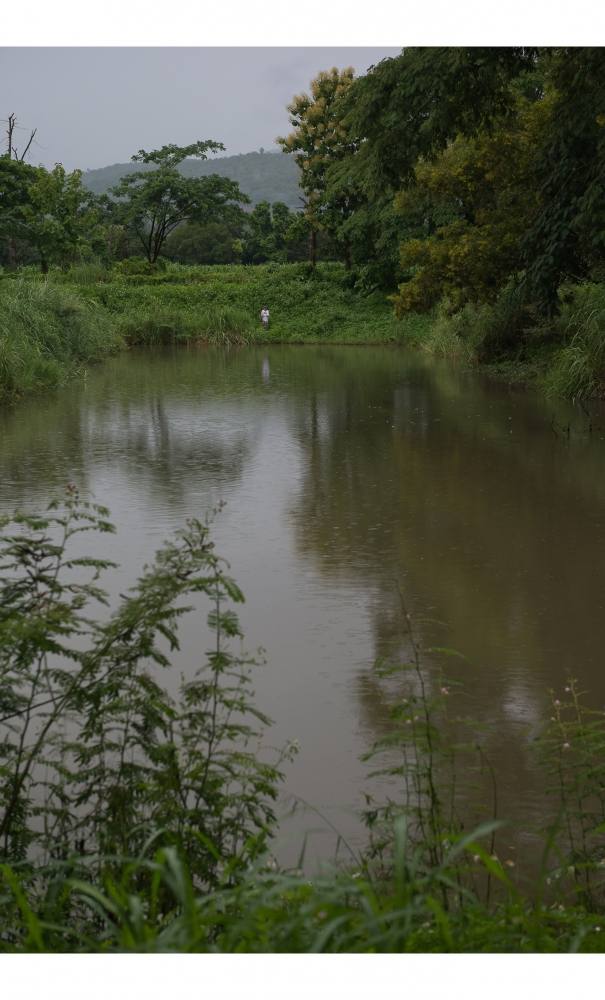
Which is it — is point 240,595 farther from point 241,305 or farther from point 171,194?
point 171,194

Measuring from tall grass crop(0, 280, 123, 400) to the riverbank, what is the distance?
3 centimetres

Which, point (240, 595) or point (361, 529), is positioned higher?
point (240, 595)

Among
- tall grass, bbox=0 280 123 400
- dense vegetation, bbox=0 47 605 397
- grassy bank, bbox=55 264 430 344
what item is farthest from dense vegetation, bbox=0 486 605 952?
grassy bank, bbox=55 264 430 344

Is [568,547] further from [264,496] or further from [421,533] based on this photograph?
[264,496]

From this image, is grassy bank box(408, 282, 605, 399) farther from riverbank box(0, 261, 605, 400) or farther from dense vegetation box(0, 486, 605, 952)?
dense vegetation box(0, 486, 605, 952)

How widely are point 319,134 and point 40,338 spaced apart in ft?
73.7

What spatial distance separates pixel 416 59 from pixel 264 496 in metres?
6.50

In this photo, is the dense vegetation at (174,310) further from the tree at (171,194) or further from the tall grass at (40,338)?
the tree at (171,194)

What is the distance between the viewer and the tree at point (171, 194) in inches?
1742

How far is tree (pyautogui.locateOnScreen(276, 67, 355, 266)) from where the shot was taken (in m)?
38.4

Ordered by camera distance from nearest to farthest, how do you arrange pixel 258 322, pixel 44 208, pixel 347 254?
1. pixel 258 322
2. pixel 44 208
3. pixel 347 254

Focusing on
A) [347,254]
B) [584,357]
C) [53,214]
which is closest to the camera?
[584,357]

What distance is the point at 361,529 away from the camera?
8.06 m

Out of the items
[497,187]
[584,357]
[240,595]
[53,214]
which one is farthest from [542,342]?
[53,214]
